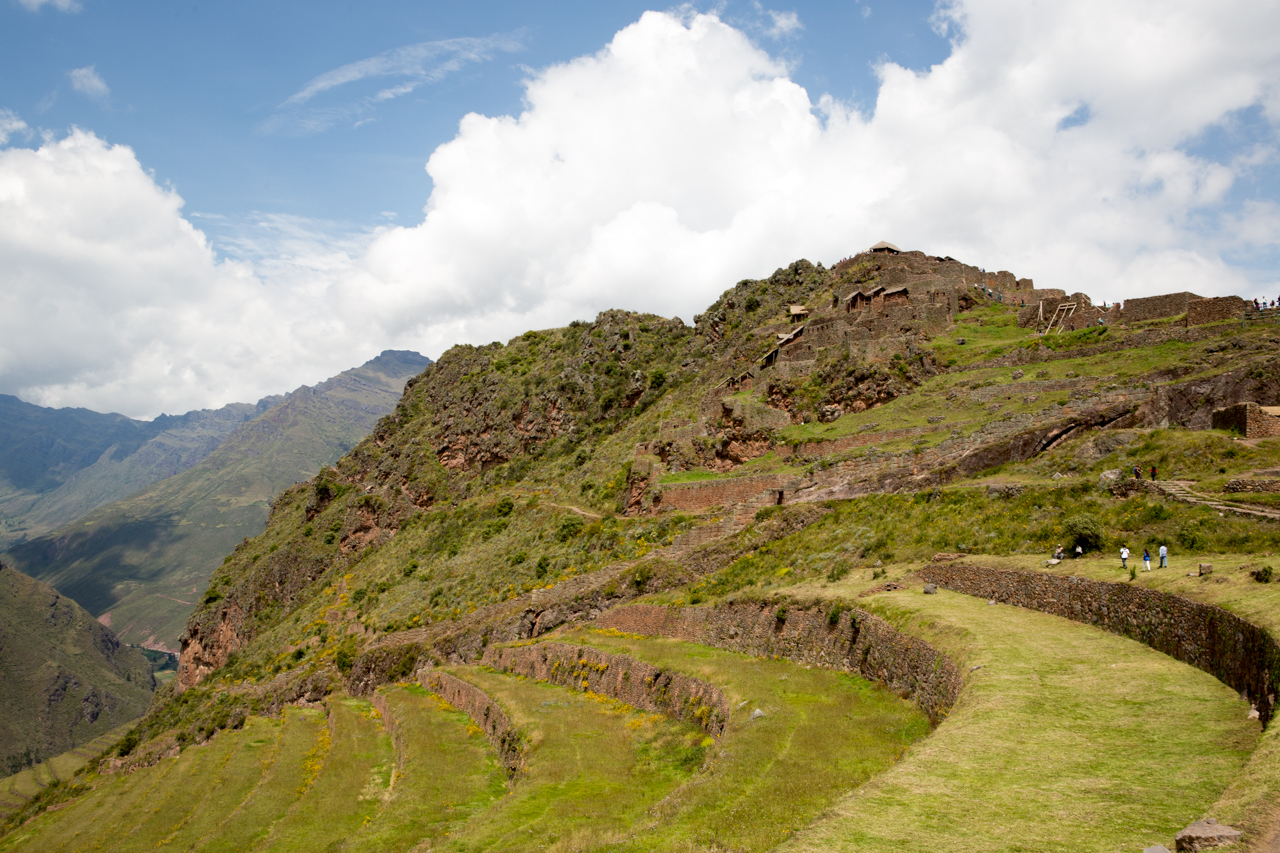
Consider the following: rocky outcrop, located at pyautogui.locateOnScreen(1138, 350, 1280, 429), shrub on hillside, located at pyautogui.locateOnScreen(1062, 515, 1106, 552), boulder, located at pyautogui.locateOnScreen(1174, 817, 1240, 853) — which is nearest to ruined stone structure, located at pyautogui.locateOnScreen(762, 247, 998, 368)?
rocky outcrop, located at pyautogui.locateOnScreen(1138, 350, 1280, 429)

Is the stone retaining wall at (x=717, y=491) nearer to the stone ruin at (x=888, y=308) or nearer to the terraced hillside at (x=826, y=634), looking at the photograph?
the terraced hillside at (x=826, y=634)

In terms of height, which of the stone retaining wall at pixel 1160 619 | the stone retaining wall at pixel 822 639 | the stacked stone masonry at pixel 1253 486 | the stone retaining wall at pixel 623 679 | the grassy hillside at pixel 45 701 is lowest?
the grassy hillside at pixel 45 701

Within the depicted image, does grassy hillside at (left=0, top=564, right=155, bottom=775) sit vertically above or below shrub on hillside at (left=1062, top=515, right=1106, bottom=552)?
below

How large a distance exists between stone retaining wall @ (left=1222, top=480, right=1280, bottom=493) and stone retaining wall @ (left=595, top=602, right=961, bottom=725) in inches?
387

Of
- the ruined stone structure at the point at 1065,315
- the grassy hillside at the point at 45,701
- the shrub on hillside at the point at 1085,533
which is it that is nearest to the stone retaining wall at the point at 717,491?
the shrub on hillside at the point at 1085,533

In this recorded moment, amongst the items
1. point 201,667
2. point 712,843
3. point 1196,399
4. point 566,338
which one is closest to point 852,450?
point 1196,399

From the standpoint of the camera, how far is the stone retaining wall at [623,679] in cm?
1791

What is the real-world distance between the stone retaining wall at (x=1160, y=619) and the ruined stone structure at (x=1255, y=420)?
11038mm

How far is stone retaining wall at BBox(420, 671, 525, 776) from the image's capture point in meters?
19.6

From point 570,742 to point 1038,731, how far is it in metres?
11.5

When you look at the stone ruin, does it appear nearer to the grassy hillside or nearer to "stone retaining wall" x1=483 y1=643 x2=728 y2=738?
"stone retaining wall" x1=483 y1=643 x2=728 y2=738

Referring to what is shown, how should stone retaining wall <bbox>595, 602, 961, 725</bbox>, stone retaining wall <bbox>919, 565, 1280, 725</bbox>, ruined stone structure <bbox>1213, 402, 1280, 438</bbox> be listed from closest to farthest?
1. stone retaining wall <bbox>919, 565, 1280, 725</bbox>
2. stone retaining wall <bbox>595, 602, 961, 725</bbox>
3. ruined stone structure <bbox>1213, 402, 1280, 438</bbox>

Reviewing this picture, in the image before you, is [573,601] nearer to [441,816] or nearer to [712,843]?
[441,816]

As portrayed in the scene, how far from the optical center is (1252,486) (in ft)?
58.8
